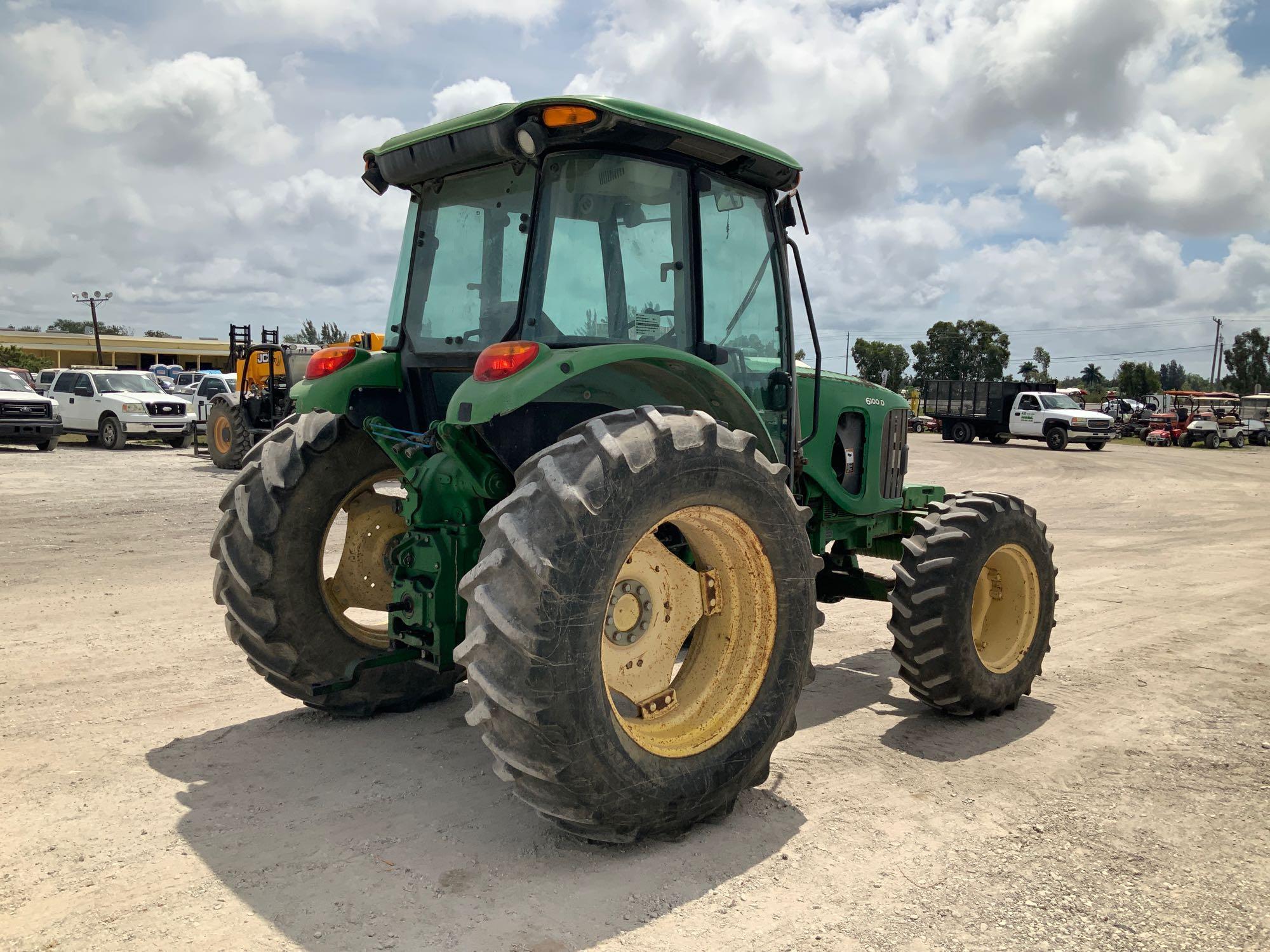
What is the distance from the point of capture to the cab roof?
12.1 ft

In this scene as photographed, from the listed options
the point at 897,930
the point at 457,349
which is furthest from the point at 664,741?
the point at 457,349

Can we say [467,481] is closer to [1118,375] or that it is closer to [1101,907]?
[1101,907]

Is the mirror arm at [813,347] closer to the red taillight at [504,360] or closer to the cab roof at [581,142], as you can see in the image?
the cab roof at [581,142]

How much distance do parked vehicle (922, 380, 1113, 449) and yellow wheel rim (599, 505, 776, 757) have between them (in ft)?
110

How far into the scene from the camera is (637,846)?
141 inches

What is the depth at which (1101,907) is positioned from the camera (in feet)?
10.6

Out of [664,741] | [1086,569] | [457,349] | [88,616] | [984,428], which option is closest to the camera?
[664,741]

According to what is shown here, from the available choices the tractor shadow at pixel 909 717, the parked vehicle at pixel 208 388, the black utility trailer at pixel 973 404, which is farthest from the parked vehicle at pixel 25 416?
the black utility trailer at pixel 973 404

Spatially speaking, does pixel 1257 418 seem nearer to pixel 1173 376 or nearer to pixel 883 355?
pixel 883 355

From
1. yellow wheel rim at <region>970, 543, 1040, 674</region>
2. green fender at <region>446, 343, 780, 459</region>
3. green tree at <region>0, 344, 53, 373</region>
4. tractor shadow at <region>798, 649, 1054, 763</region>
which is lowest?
tractor shadow at <region>798, 649, 1054, 763</region>

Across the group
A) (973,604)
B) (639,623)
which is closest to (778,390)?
(639,623)

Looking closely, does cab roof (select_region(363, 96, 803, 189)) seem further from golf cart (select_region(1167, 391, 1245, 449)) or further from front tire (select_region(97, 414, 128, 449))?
golf cart (select_region(1167, 391, 1245, 449))

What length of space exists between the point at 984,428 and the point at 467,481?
3634 centimetres

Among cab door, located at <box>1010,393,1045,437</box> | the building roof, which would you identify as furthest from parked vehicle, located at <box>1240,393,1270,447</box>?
the building roof
